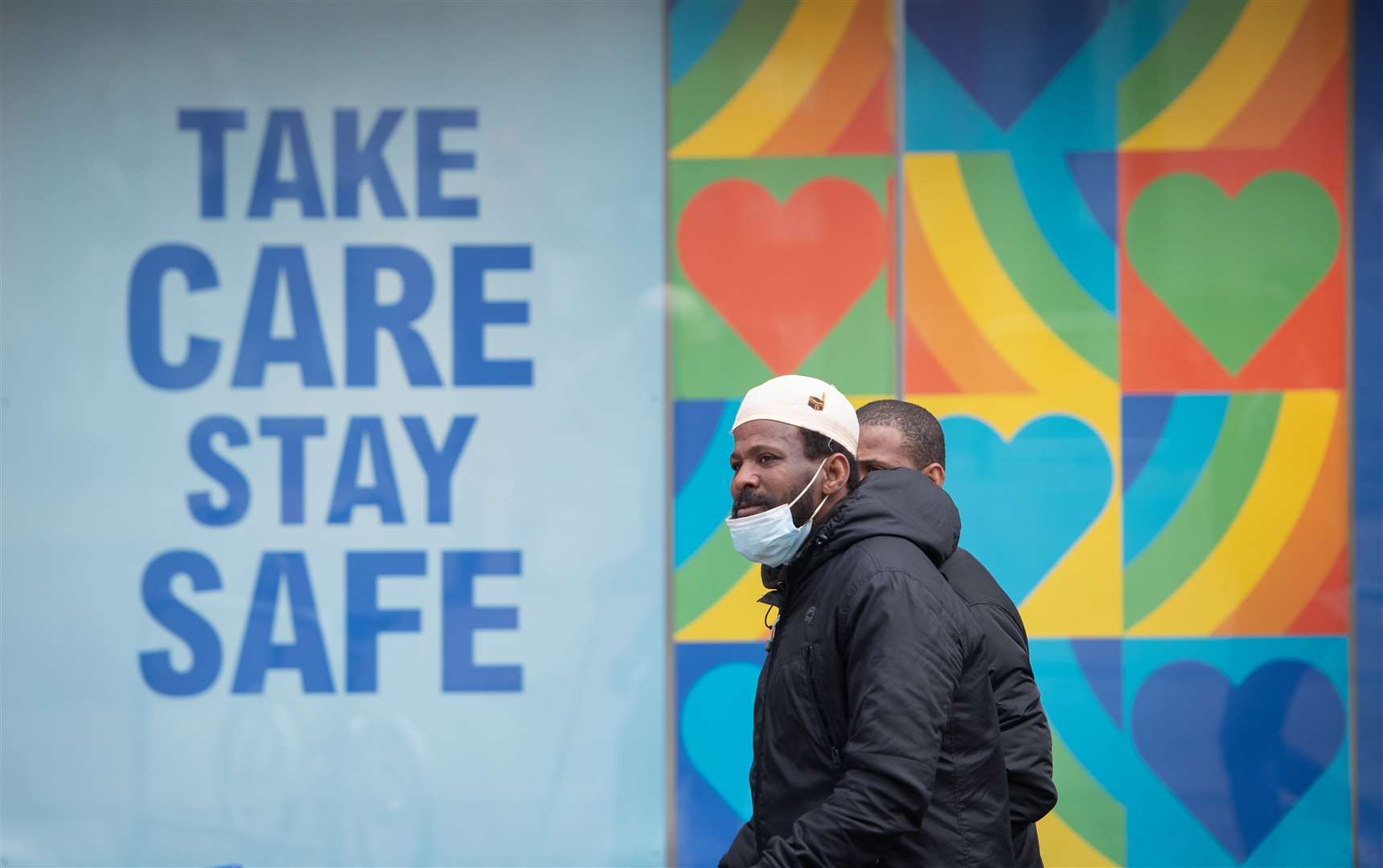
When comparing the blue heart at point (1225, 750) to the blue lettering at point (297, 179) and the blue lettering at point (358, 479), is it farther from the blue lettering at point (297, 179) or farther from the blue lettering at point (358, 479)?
the blue lettering at point (297, 179)

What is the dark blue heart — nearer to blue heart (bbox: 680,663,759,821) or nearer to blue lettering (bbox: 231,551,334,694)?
blue heart (bbox: 680,663,759,821)

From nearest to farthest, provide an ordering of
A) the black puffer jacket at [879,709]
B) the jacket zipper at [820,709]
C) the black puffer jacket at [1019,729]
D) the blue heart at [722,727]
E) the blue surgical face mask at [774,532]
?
the black puffer jacket at [879,709], the jacket zipper at [820,709], the blue surgical face mask at [774,532], the black puffer jacket at [1019,729], the blue heart at [722,727]

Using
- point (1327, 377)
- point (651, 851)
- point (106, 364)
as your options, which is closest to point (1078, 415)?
point (1327, 377)

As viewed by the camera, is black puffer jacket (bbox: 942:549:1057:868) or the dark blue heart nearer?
black puffer jacket (bbox: 942:549:1057:868)

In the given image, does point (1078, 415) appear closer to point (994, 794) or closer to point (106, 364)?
point (994, 794)

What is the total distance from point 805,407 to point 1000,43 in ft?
9.65

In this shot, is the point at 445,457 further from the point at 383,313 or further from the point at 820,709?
the point at 820,709

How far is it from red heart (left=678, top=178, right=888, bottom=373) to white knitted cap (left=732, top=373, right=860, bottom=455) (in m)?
2.30

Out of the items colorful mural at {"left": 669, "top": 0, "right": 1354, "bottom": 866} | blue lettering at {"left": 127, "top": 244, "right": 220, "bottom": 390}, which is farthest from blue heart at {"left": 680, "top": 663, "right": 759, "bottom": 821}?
blue lettering at {"left": 127, "top": 244, "right": 220, "bottom": 390}

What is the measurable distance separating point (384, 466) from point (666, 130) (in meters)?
1.69

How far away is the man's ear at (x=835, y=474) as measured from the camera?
228 centimetres

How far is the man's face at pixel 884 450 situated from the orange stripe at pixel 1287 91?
2.40 meters

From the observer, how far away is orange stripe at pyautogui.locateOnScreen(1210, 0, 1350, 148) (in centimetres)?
464

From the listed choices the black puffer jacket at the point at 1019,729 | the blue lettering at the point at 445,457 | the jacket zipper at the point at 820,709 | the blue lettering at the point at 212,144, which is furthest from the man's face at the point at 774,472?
the blue lettering at the point at 212,144
